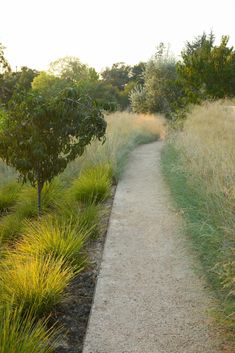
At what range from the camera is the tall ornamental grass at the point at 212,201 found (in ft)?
9.12

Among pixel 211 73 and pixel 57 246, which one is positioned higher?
pixel 211 73

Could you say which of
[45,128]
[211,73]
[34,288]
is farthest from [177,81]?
[34,288]

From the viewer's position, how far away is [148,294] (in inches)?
121

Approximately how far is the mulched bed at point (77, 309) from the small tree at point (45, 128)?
1.34 meters

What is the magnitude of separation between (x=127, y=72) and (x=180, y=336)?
57.2 meters

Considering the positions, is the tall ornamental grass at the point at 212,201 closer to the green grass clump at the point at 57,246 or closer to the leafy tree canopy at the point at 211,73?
the green grass clump at the point at 57,246

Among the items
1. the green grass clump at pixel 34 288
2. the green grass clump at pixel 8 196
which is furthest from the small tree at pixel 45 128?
the green grass clump at pixel 34 288

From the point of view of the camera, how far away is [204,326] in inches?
103

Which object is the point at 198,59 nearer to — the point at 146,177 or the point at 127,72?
the point at 146,177

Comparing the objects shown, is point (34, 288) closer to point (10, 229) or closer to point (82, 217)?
point (82, 217)

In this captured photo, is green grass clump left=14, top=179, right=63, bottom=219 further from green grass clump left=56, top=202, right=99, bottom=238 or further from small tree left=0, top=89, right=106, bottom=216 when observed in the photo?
small tree left=0, top=89, right=106, bottom=216

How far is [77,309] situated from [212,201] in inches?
74.4

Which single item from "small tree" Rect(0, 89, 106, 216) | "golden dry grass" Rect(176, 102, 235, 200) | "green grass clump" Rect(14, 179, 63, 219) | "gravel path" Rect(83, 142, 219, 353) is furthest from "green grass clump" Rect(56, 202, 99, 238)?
"golden dry grass" Rect(176, 102, 235, 200)

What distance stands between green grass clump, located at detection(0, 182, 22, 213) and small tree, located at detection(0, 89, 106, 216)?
159cm
